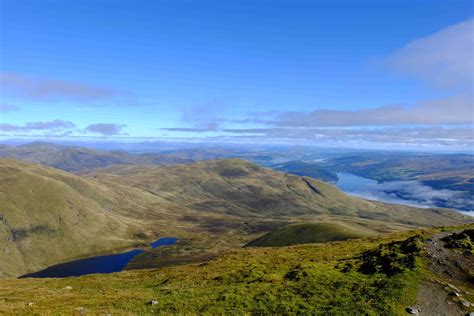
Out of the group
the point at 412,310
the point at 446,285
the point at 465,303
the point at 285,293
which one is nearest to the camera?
the point at 412,310

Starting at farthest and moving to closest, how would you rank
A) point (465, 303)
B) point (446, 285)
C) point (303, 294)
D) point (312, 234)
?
point (312, 234) < point (303, 294) < point (446, 285) < point (465, 303)

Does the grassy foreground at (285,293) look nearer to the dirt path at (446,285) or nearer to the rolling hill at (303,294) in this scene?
the rolling hill at (303,294)

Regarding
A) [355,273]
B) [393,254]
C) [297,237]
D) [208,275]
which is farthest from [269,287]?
[297,237]

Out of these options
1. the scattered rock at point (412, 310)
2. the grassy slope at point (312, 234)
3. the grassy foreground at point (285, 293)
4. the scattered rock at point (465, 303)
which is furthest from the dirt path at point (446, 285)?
the grassy slope at point (312, 234)

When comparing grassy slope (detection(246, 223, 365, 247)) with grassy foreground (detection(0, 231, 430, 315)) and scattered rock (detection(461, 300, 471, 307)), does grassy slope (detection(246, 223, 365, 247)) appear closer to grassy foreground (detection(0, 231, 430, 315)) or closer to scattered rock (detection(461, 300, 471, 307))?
grassy foreground (detection(0, 231, 430, 315))

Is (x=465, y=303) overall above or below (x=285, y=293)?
above

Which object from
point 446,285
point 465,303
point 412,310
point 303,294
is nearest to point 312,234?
point 446,285

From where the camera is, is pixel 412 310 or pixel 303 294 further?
pixel 303 294

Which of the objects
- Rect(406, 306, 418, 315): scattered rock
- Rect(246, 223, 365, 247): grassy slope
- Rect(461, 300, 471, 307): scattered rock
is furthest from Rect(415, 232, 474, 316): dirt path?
Rect(246, 223, 365, 247): grassy slope

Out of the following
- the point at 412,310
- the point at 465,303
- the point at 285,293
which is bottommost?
the point at 285,293

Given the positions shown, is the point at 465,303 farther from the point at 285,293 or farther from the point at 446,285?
the point at 285,293
